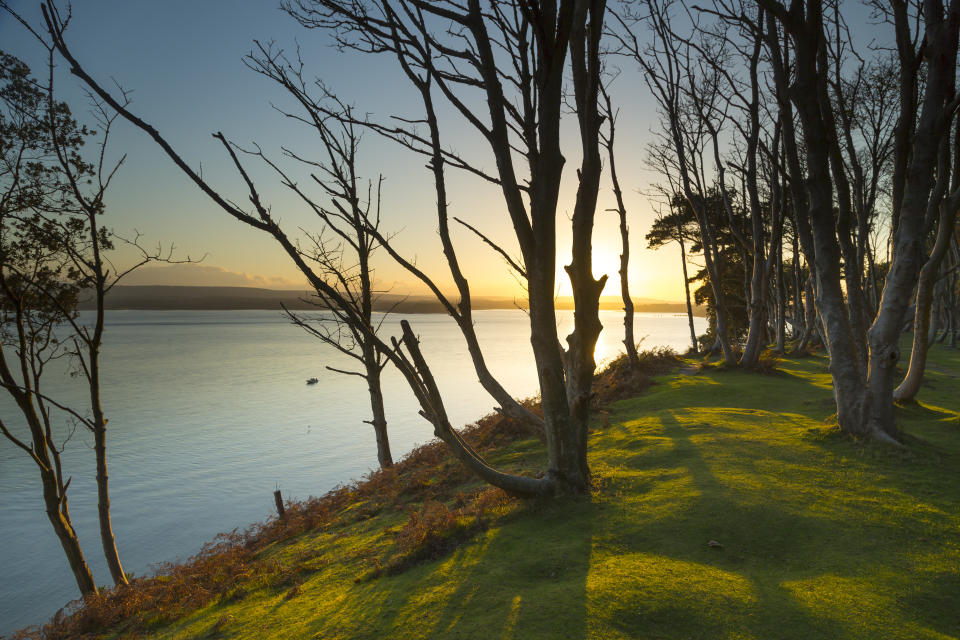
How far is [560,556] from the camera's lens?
450cm

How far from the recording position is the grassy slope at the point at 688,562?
338cm

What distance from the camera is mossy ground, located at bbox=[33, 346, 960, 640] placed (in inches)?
133

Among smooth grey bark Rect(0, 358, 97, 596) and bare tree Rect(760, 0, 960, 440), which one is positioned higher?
bare tree Rect(760, 0, 960, 440)

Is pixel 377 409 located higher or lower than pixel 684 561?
lower

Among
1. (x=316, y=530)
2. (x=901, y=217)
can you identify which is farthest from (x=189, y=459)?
(x=901, y=217)

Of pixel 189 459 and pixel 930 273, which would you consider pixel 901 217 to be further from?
pixel 189 459

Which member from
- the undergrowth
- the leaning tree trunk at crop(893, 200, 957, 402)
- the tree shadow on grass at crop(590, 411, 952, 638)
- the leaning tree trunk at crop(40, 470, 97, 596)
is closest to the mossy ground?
the tree shadow on grass at crop(590, 411, 952, 638)

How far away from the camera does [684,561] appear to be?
4.19 meters

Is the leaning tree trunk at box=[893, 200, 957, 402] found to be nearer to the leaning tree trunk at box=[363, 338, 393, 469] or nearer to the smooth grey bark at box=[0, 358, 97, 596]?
the leaning tree trunk at box=[363, 338, 393, 469]

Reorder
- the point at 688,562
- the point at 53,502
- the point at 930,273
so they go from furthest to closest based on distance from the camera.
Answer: the point at 53,502 < the point at 930,273 < the point at 688,562

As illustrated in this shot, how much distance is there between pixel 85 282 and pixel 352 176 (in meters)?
7.22

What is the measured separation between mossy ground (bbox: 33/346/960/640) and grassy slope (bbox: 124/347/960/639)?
0.8 inches

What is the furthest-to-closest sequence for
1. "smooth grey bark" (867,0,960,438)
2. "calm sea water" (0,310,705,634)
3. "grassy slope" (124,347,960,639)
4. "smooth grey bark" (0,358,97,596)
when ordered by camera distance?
"calm sea water" (0,310,705,634)
"smooth grey bark" (0,358,97,596)
"smooth grey bark" (867,0,960,438)
"grassy slope" (124,347,960,639)

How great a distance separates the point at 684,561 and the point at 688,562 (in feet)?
0.11
